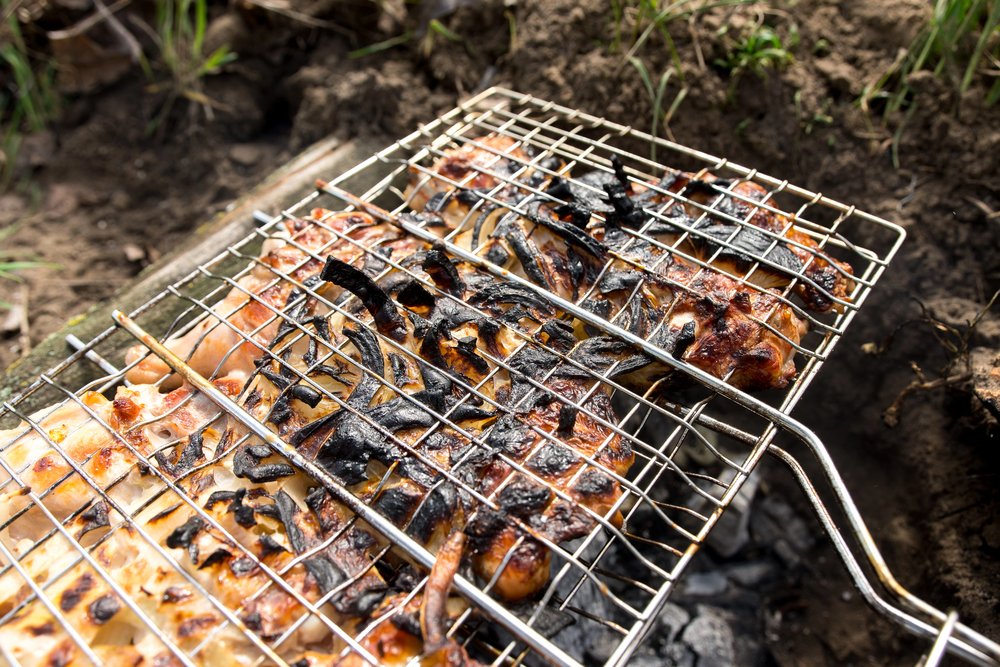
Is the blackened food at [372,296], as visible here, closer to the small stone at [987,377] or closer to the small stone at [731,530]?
the small stone at [731,530]

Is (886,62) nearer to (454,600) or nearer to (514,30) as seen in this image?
(514,30)

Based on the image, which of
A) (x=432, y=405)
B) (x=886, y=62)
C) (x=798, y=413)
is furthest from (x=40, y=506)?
(x=886, y=62)

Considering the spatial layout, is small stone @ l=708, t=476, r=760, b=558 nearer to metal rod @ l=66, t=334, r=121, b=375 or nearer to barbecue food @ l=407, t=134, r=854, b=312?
barbecue food @ l=407, t=134, r=854, b=312

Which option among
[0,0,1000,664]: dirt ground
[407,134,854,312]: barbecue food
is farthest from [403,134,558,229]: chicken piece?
[0,0,1000,664]: dirt ground

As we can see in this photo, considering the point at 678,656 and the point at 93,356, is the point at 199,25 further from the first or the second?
the point at 678,656

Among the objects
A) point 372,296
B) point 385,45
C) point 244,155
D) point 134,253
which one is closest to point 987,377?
point 372,296

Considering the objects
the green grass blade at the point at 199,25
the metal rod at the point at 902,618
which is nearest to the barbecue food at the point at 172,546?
the metal rod at the point at 902,618
